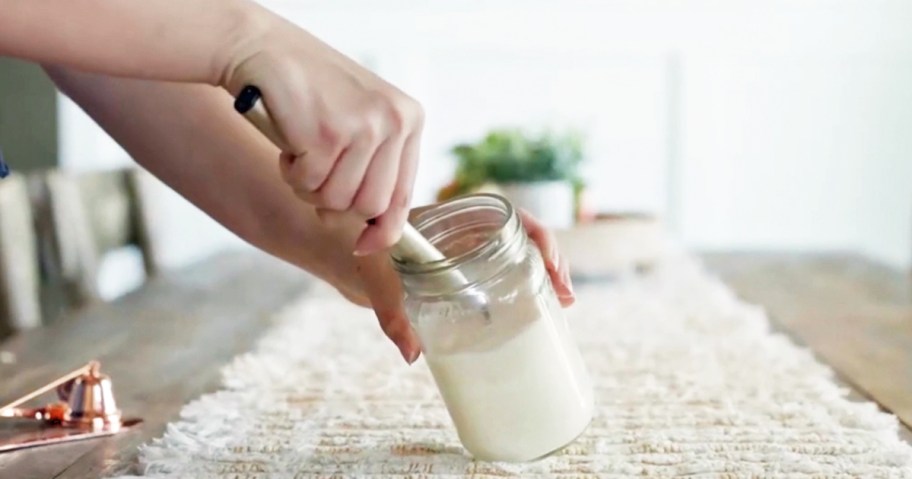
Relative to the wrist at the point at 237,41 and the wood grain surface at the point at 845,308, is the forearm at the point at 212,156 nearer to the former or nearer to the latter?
the wrist at the point at 237,41

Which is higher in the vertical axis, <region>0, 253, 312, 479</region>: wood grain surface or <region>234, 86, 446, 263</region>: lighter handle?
<region>234, 86, 446, 263</region>: lighter handle

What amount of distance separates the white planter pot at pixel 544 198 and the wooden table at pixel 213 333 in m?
0.24

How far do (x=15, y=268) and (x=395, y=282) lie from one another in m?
0.71

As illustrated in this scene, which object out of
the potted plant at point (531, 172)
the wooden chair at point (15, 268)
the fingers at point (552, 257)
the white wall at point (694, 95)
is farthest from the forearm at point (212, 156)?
the white wall at point (694, 95)

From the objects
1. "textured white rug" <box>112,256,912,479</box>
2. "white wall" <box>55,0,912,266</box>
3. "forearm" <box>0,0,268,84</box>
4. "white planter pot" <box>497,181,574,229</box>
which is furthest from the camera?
"white wall" <box>55,0,912,266</box>

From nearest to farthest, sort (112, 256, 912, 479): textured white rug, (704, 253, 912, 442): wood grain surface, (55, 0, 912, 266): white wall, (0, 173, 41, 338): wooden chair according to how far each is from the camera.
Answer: (112, 256, 912, 479): textured white rug < (704, 253, 912, 442): wood grain surface < (0, 173, 41, 338): wooden chair < (55, 0, 912, 266): white wall

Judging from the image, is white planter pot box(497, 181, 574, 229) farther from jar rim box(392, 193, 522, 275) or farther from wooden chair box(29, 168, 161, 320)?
jar rim box(392, 193, 522, 275)

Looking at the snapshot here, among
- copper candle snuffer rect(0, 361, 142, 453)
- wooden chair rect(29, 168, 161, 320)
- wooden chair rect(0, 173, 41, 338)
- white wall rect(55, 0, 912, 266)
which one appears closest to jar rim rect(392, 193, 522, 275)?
copper candle snuffer rect(0, 361, 142, 453)

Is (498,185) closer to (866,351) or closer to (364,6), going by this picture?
(866,351)

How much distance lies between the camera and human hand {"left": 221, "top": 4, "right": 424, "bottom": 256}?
0.48m

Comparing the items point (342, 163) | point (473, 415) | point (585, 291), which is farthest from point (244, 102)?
point (585, 291)

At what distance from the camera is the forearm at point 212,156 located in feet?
2.23

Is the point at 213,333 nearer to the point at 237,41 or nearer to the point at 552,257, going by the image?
the point at 552,257

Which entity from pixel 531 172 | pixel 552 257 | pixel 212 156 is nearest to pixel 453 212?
pixel 552 257
